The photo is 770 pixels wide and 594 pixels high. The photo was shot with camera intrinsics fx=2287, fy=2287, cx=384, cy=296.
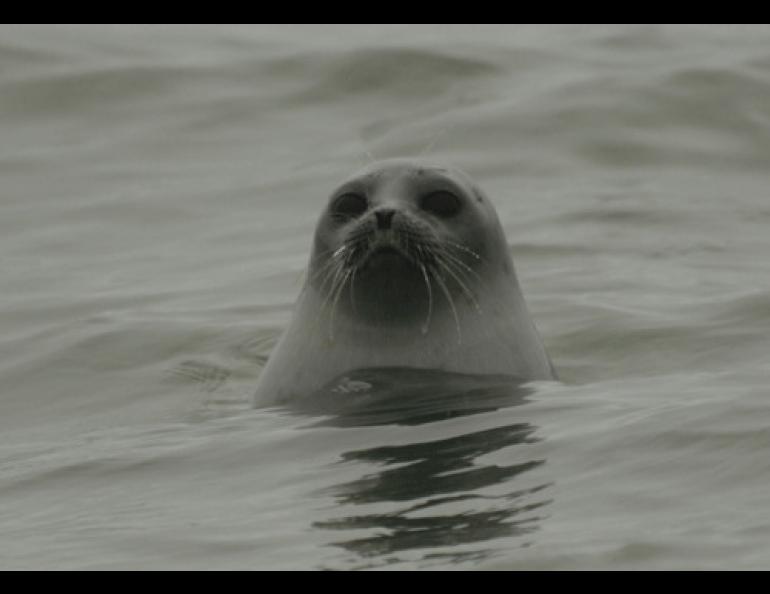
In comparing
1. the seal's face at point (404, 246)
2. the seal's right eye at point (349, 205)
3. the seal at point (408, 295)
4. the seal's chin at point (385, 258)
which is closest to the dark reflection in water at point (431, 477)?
the seal at point (408, 295)

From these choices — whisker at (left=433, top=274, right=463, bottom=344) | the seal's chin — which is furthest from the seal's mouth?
whisker at (left=433, top=274, right=463, bottom=344)

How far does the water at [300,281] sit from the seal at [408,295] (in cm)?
25

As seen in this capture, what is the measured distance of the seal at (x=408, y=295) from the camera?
28.1ft

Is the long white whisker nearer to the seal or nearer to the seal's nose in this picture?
the seal

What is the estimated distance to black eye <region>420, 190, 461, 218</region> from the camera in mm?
8664

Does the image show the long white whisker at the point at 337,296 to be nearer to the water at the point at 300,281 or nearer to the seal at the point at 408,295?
the seal at the point at 408,295

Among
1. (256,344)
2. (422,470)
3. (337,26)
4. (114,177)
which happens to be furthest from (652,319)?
(337,26)

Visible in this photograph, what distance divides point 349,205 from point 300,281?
3.29 m

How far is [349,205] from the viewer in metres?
8.64

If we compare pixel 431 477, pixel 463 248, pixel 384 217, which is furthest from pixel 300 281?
pixel 431 477

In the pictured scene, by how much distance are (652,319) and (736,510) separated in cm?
454

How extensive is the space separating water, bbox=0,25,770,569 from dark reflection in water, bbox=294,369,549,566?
0.7 inches

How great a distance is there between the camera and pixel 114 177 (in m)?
15.0

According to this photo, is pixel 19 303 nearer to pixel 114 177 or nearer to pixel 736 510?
pixel 114 177
